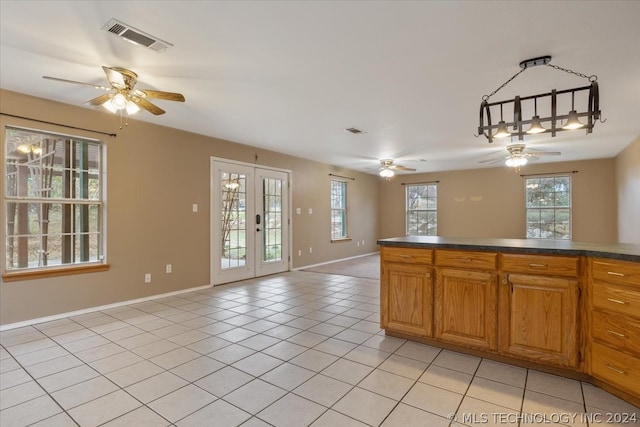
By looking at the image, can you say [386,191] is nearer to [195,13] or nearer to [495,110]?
[495,110]

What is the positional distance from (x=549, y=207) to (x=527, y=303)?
672 centimetres

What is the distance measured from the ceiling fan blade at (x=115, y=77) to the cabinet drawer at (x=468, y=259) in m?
3.05

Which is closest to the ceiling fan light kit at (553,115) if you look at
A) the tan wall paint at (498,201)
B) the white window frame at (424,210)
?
the tan wall paint at (498,201)

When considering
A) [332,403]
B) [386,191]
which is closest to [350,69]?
[332,403]

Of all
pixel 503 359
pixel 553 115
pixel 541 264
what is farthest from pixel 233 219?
pixel 553 115

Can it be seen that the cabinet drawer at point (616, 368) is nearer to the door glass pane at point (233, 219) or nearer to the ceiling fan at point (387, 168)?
the door glass pane at point (233, 219)

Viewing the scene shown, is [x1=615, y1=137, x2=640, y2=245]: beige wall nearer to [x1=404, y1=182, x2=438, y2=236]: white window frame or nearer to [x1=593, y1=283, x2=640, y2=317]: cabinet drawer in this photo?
[x1=404, y1=182, x2=438, y2=236]: white window frame

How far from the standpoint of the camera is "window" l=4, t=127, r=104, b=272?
3527 millimetres

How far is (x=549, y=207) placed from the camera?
783cm

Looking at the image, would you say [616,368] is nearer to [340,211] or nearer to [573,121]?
[573,121]

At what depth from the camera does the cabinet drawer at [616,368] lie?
196cm

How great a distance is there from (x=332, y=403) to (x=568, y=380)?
168 centimetres

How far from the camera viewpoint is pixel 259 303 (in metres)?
4.34

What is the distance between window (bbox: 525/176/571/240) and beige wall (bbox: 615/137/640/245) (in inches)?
39.2
